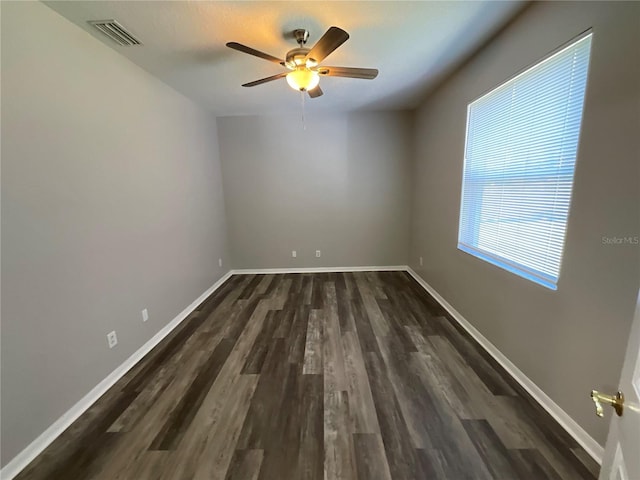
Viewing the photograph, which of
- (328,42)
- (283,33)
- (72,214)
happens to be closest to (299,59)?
(283,33)

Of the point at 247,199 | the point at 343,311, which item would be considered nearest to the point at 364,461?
the point at 343,311

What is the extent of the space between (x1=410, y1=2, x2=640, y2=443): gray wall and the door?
747 mm

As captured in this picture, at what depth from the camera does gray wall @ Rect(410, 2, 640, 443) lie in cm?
125

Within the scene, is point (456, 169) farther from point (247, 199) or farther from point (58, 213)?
point (58, 213)

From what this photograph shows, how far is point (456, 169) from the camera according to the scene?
116 inches

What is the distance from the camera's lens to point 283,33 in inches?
79.7

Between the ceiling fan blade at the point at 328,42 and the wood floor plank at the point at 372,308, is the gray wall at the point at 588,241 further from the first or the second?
the ceiling fan blade at the point at 328,42

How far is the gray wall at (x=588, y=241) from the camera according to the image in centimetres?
125

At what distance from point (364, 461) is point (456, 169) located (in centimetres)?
278

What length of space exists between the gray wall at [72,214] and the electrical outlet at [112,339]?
40mm

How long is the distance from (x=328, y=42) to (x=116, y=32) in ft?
5.17

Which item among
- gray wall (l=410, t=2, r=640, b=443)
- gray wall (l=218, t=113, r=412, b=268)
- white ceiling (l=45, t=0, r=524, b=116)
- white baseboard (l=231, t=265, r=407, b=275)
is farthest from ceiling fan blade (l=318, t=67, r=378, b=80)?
white baseboard (l=231, t=265, r=407, b=275)

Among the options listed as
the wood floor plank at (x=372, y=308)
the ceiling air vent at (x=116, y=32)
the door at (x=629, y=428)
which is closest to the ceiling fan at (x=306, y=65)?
the ceiling air vent at (x=116, y=32)

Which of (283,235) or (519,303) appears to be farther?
(283,235)
